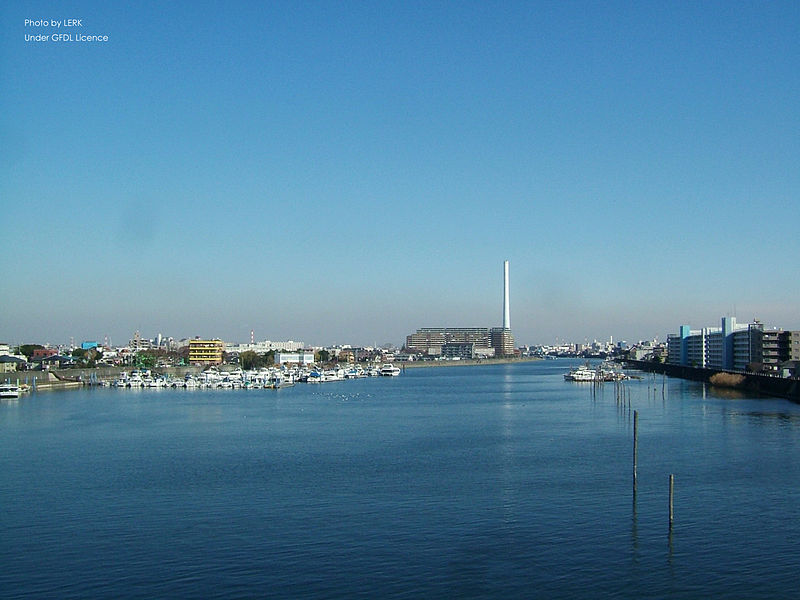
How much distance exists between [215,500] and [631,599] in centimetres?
596

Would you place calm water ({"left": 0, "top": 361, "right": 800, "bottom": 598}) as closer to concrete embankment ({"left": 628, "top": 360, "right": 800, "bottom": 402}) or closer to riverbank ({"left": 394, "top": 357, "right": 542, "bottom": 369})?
concrete embankment ({"left": 628, "top": 360, "right": 800, "bottom": 402})

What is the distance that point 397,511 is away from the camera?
34.4 ft

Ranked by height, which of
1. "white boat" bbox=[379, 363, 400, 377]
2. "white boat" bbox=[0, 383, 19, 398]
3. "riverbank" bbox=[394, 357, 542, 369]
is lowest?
"riverbank" bbox=[394, 357, 542, 369]

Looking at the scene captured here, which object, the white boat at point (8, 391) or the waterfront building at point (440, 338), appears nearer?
the white boat at point (8, 391)

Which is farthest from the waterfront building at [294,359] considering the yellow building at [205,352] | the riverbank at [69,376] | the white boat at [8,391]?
the white boat at [8,391]

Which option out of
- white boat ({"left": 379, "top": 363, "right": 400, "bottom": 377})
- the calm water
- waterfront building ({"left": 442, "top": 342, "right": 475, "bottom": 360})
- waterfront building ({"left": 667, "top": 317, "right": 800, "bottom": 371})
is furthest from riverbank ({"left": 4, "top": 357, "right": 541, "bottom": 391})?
waterfront building ({"left": 442, "top": 342, "right": 475, "bottom": 360})

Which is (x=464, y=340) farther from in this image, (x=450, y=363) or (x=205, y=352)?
(x=205, y=352)

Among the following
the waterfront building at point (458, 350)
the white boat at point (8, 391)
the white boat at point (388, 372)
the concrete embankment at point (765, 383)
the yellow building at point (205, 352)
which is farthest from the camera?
the waterfront building at point (458, 350)

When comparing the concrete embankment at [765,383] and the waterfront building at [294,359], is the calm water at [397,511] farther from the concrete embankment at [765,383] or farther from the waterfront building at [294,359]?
the waterfront building at [294,359]

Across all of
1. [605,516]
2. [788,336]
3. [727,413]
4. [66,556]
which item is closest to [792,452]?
[605,516]

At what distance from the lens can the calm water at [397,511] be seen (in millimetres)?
7930

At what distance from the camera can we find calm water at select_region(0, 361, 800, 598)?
793 cm

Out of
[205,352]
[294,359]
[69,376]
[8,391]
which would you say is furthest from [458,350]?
[8,391]

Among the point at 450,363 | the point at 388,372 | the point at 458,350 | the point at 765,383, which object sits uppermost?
the point at 458,350
